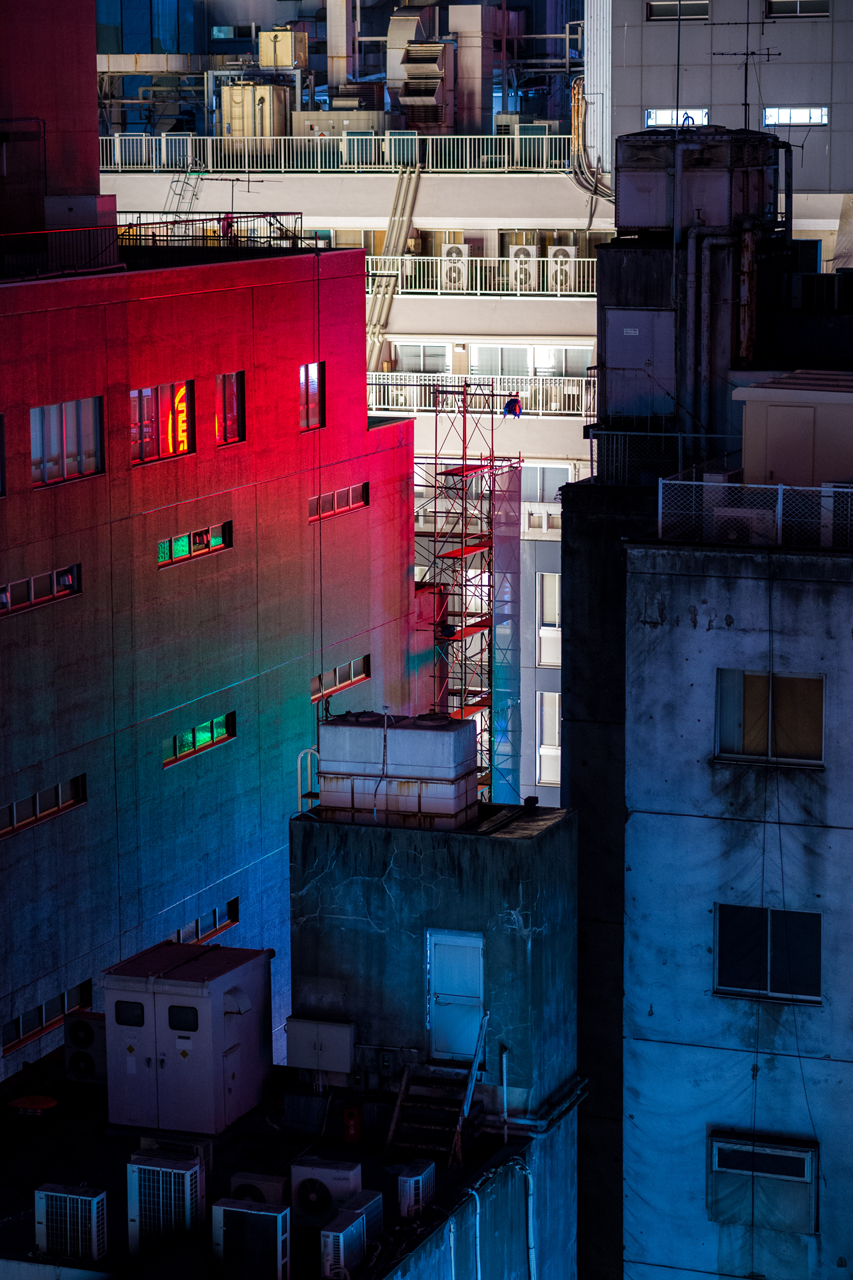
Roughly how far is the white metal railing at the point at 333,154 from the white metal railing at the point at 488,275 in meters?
3.05

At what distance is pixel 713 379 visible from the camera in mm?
37875

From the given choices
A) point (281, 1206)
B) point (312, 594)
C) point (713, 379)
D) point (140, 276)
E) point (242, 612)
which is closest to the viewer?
point (281, 1206)

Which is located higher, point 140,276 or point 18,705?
point 140,276

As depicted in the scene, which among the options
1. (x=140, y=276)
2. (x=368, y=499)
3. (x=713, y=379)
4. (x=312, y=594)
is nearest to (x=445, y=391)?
(x=368, y=499)

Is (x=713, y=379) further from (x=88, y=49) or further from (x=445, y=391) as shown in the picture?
(x=445, y=391)

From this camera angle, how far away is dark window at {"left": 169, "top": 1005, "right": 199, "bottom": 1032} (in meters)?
27.7

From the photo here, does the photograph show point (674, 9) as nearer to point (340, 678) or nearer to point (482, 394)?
point (482, 394)

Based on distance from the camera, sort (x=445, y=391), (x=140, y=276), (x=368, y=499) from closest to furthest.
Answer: (x=140, y=276), (x=368, y=499), (x=445, y=391)

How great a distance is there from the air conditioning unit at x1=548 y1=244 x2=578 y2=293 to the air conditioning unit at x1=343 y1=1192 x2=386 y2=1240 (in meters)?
45.9

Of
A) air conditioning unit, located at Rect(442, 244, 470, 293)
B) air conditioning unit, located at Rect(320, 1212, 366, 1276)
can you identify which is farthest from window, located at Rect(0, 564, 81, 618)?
air conditioning unit, located at Rect(442, 244, 470, 293)

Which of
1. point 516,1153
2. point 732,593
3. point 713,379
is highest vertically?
point 713,379

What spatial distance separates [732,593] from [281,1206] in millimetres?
10034

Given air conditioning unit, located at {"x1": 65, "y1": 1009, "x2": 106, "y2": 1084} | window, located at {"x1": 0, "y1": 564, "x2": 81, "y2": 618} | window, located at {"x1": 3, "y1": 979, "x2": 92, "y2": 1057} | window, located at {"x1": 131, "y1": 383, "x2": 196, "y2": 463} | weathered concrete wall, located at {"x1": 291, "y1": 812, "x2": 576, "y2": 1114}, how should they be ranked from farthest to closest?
window, located at {"x1": 131, "y1": 383, "x2": 196, "y2": 463}
window, located at {"x1": 3, "y1": 979, "x2": 92, "y2": 1057}
window, located at {"x1": 0, "y1": 564, "x2": 81, "y2": 618}
air conditioning unit, located at {"x1": 65, "y1": 1009, "x2": 106, "y2": 1084}
weathered concrete wall, located at {"x1": 291, "y1": 812, "x2": 576, "y2": 1114}

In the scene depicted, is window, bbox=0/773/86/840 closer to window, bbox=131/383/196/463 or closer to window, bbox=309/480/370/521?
window, bbox=131/383/196/463
